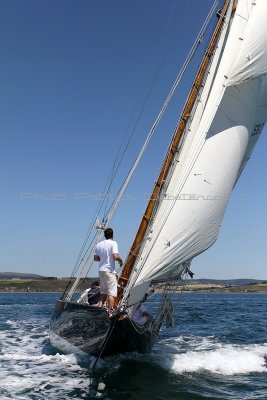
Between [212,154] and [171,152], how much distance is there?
6.09ft

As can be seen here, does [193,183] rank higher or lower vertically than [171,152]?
lower

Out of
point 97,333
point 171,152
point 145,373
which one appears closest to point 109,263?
point 97,333

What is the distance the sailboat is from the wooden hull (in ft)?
0.10

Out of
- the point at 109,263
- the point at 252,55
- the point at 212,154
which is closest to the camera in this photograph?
the point at 109,263

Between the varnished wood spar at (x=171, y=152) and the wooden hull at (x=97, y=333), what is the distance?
136cm

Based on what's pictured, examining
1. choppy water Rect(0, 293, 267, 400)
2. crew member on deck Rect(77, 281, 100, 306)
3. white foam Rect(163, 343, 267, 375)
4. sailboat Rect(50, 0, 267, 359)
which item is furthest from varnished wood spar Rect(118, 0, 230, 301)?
white foam Rect(163, 343, 267, 375)

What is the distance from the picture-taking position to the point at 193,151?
45.0 feet

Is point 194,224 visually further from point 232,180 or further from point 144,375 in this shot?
point 144,375

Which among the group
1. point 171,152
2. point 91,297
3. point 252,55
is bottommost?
point 91,297

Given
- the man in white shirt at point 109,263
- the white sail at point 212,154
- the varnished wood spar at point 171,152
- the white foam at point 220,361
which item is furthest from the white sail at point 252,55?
the white foam at point 220,361

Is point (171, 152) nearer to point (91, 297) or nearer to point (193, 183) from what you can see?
point (193, 183)

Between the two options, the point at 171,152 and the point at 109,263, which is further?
the point at 171,152

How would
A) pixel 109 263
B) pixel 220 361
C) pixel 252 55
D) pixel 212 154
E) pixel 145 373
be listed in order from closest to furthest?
pixel 145 373 < pixel 109 263 < pixel 212 154 < pixel 252 55 < pixel 220 361

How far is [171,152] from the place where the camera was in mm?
14781
